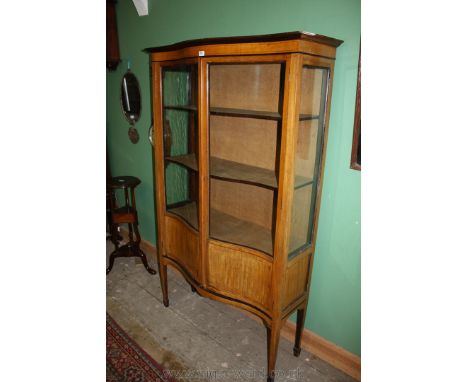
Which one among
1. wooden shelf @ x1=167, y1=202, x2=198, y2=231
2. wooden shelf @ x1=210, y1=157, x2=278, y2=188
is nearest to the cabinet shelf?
wooden shelf @ x1=210, y1=157, x2=278, y2=188

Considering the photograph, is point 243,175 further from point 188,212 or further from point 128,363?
point 128,363

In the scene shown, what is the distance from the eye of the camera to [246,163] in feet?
7.59

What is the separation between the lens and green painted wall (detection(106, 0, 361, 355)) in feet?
5.85

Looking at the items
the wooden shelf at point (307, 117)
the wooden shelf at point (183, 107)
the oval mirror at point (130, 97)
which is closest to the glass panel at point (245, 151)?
→ the wooden shelf at point (183, 107)

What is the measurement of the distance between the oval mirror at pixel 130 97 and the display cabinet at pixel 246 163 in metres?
1.26

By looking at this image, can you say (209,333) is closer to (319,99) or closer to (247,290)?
(247,290)

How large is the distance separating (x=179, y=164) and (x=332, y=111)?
111 centimetres

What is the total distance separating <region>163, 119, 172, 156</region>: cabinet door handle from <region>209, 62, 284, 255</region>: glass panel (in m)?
0.33

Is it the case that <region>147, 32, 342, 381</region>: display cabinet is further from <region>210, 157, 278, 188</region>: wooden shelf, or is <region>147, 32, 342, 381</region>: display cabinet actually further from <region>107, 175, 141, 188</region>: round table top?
<region>107, 175, 141, 188</region>: round table top

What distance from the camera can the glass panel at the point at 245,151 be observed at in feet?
6.64

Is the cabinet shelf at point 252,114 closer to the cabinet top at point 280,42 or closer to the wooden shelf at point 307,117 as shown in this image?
the wooden shelf at point 307,117

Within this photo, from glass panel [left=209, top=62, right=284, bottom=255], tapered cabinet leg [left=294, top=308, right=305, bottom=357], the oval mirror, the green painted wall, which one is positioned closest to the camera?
the green painted wall
